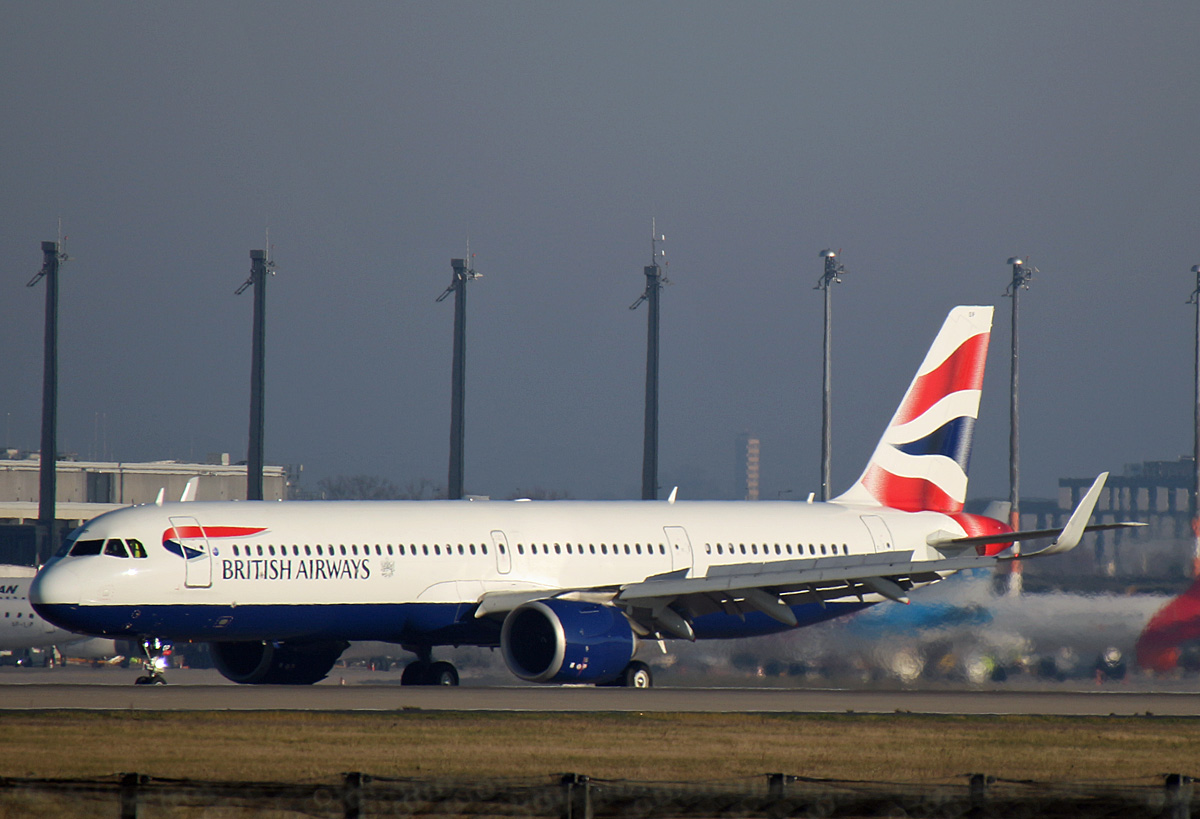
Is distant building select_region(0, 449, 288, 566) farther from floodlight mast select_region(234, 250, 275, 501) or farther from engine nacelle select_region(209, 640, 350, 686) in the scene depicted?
engine nacelle select_region(209, 640, 350, 686)

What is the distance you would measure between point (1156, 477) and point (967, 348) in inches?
4471

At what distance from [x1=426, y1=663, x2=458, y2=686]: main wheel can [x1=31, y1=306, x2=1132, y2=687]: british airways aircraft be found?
0.04 metres

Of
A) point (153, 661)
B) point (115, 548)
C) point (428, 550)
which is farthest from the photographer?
point (428, 550)

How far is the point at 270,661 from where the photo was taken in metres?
37.0

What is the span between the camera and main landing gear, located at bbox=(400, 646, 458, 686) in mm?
37281

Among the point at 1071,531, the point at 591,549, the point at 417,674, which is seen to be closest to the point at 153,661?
the point at 417,674

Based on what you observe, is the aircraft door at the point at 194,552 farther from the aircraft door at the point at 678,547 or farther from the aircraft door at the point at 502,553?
the aircraft door at the point at 678,547

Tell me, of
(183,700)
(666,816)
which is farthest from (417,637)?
(666,816)

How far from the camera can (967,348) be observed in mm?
43969

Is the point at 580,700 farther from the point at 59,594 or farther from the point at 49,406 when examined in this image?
the point at 49,406

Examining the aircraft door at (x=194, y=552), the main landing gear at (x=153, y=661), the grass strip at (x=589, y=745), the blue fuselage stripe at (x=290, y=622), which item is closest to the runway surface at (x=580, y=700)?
the blue fuselage stripe at (x=290, y=622)

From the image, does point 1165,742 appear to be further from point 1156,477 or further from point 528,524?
point 1156,477

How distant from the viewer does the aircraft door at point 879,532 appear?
40.8m

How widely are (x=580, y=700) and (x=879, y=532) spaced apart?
13.5 metres
